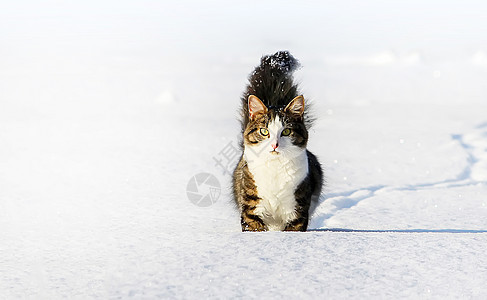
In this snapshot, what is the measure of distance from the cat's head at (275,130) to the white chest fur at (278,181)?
1.3 inches

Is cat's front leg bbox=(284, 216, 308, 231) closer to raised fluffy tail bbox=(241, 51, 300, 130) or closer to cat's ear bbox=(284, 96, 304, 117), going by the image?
cat's ear bbox=(284, 96, 304, 117)

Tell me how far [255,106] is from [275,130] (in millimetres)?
230

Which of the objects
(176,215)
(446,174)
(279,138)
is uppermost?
(279,138)

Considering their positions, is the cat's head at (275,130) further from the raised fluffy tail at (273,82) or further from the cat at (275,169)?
the raised fluffy tail at (273,82)

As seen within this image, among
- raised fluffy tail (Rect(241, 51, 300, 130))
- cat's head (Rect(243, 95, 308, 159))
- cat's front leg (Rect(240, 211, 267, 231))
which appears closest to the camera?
cat's head (Rect(243, 95, 308, 159))

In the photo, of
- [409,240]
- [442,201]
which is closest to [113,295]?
[409,240]

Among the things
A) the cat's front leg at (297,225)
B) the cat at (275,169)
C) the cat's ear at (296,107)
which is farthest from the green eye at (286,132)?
the cat's front leg at (297,225)

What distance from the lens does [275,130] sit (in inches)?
112

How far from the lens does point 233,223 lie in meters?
3.72

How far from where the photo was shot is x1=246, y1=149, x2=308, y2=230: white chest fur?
2916 millimetres

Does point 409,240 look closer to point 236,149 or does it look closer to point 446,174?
point 236,149

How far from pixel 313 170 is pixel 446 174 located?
3.13m

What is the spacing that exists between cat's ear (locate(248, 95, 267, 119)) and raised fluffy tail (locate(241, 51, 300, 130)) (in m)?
0.55

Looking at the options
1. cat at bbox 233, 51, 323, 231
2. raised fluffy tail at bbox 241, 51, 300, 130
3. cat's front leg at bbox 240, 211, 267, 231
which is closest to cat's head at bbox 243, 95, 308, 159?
cat at bbox 233, 51, 323, 231
